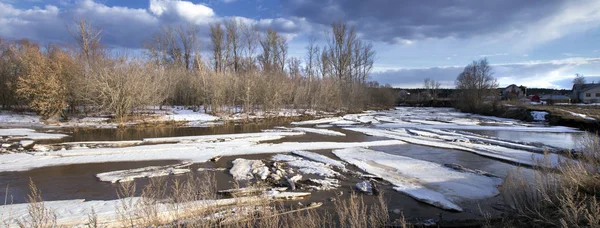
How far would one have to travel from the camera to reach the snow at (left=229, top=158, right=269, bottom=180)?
404 inches

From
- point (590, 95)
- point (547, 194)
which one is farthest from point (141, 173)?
point (590, 95)

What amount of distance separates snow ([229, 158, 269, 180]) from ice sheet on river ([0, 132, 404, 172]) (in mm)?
1859

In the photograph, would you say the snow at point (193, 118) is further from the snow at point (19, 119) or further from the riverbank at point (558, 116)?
the riverbank at point (558, 116)

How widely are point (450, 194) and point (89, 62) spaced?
3189 cm

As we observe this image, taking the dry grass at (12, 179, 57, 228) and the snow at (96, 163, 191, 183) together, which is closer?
the dry grass at (12, 179, 57, 228)

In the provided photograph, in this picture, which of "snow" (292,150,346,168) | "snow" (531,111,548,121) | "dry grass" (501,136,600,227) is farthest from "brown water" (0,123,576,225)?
"snow" (531,111,548,121)

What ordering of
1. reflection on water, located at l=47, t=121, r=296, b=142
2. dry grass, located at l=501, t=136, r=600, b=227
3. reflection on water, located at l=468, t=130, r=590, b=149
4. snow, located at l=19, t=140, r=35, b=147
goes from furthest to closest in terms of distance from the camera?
reflection on water, located at l=47, t=121, r=296, b=142 → reflection on water, located at l=468, t=130, r=590, b=149 → snow, located at l=19, t=140, r=35, b=147 → dry grass, located at l=501, t=136, r=600, b=227

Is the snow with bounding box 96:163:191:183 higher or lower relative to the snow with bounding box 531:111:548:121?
lower

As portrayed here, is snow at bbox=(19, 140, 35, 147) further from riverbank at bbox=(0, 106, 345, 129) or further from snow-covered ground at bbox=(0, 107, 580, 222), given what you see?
riverbank at bbox=(0, 106, 345, 129)

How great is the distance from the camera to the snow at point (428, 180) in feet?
28.1

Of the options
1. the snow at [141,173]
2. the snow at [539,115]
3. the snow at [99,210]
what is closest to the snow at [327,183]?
the snow at [99,210]

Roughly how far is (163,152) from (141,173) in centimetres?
400

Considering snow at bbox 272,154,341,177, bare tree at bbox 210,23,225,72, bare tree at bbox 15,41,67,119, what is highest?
bare tree at bbox 210,23,225,72

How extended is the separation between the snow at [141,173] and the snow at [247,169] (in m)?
1.70
